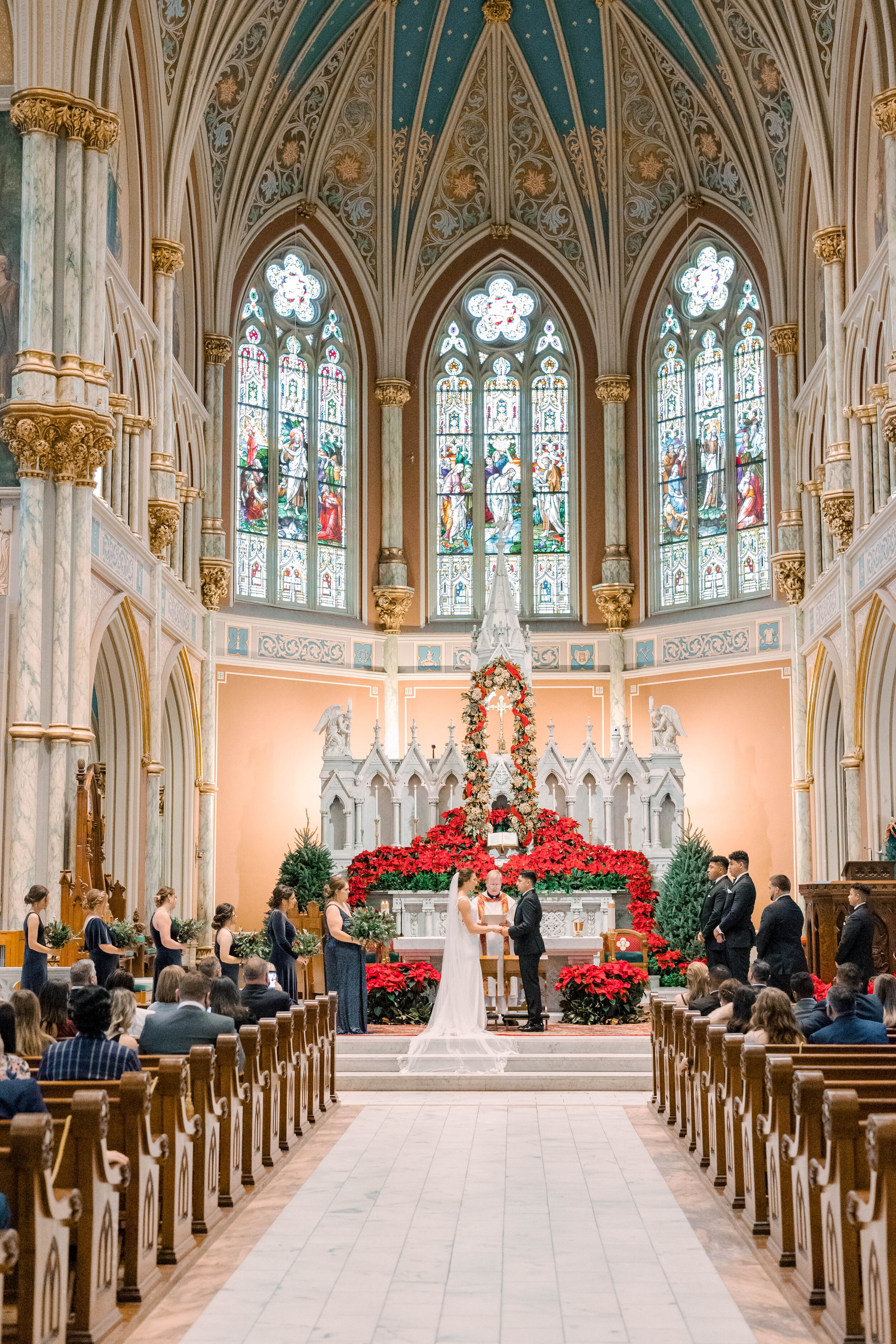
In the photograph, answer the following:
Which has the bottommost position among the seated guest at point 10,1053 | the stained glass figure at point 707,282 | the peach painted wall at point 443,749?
the seated guest at point 10,1053

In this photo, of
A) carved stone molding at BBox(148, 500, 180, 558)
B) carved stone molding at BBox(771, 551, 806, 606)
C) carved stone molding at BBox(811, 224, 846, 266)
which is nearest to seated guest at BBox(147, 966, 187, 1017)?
carved stone molding at BBox(148, 500, 180, 558)

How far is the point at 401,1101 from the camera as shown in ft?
40.5

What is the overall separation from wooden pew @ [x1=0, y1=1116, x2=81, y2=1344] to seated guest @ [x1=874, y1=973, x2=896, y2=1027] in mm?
Result: 5811

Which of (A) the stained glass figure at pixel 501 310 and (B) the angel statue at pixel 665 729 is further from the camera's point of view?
(A) the stained glass figure at pixel 501 310

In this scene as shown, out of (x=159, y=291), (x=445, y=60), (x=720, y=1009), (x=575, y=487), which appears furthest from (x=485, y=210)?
(x=720, y=1009)

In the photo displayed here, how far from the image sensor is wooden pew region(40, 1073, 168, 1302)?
6.07 metres

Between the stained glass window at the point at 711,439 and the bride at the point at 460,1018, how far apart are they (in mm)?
12259

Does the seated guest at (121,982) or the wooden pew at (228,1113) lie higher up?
the seated guest at (121,982)

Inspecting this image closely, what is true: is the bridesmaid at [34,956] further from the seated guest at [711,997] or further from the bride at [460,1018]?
the seated guest at [711,997]

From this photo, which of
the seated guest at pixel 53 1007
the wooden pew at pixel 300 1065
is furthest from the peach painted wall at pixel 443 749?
the seated guest at pixel 53 1007

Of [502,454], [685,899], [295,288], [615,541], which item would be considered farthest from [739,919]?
[295,288]

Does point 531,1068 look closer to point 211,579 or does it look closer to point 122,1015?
point 122,1015

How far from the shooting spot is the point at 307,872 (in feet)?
70.9

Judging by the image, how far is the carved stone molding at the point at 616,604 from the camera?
2600 cm
